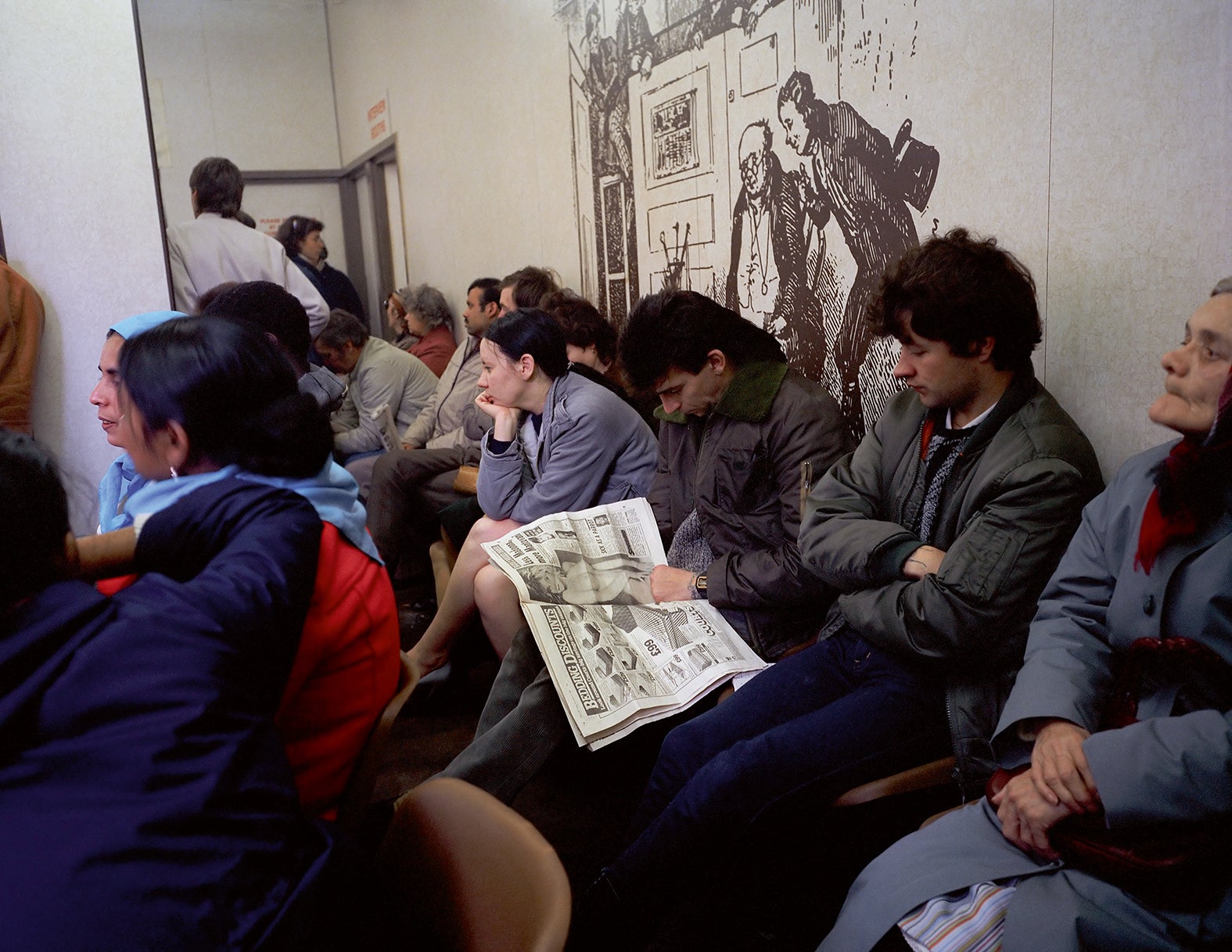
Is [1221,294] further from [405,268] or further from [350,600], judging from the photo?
[405,268]

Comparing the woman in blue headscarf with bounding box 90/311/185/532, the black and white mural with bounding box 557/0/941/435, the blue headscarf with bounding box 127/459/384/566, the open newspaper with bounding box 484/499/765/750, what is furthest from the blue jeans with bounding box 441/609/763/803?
the black and white mural with bounding box 557/0/941/435

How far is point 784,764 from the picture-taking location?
1.64 metres

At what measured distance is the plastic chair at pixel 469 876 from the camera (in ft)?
3.23

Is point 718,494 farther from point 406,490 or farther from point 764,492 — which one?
point 406,490

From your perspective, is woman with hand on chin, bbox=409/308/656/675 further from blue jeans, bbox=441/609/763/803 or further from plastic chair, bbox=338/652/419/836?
plastic chair, bbox=338/652/419/836

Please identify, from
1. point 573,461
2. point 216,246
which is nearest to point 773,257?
point 573,461

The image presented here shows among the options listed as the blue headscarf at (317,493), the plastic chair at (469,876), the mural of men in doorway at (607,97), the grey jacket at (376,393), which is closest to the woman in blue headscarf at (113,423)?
the blue headscarf at (317,493)

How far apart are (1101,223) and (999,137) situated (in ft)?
1.20

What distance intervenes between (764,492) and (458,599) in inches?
44.8

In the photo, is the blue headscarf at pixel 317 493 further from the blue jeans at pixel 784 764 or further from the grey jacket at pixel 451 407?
the grey jacket at pixel 451 407

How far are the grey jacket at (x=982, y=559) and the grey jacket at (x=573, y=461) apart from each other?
3.96ft

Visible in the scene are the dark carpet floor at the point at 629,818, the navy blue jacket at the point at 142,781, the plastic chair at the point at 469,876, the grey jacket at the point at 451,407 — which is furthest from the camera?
the grey jacket at the point at 451,407

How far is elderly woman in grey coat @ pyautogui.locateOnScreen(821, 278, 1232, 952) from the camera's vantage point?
114 cm

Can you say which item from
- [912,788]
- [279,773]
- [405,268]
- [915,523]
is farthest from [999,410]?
[405,268]
